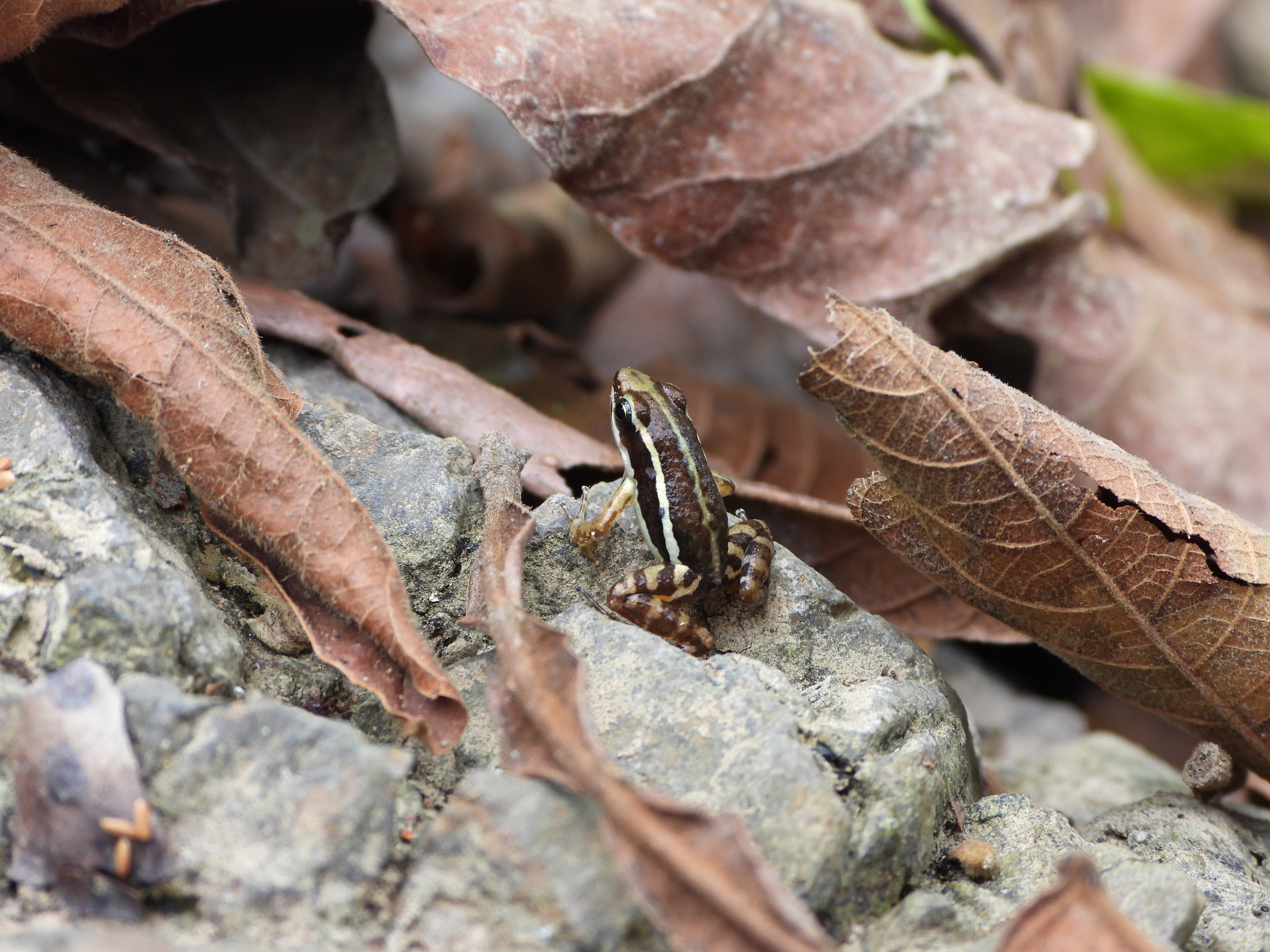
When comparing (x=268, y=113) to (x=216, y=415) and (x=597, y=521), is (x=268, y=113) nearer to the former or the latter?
(x=216, y=415)

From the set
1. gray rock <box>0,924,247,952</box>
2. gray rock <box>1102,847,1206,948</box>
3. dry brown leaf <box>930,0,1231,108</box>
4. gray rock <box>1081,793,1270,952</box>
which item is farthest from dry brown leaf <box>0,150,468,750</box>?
dry brown leaf <box>930,0,1231,108</box>

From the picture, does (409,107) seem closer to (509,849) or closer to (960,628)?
(960,628)

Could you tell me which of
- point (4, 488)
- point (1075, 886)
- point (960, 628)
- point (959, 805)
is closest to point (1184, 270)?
point (960, 628)

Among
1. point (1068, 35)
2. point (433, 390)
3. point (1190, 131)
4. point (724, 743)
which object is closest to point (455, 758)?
point (724, 743)

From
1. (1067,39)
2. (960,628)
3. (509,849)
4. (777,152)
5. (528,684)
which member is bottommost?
(960,628)

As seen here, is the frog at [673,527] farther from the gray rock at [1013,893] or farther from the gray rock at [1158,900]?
the gray rock at [1158,900]

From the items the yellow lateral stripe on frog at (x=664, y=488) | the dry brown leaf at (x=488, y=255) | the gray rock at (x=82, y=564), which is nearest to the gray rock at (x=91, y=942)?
the gray rock at (x=82, y=564)
